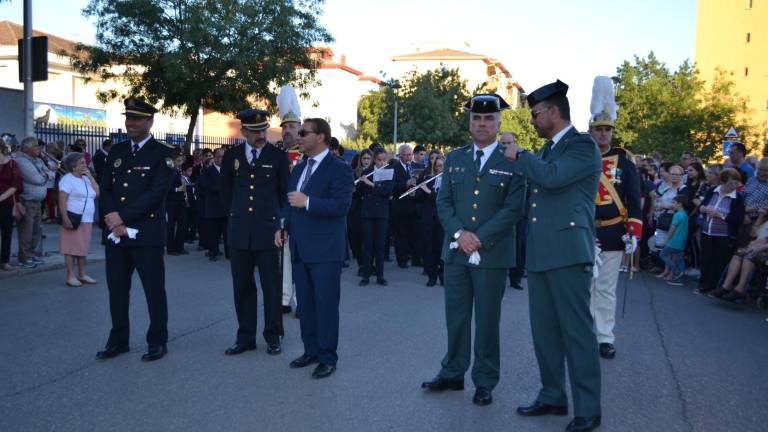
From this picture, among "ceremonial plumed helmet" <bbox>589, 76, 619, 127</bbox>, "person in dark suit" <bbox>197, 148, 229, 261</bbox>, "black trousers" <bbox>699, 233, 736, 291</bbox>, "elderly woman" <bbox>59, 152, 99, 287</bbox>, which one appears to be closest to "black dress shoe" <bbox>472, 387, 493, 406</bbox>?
"ceremonial plumed helmet" <bbox>589, 76, 619, 127</bbox>

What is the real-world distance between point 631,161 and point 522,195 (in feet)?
6.61

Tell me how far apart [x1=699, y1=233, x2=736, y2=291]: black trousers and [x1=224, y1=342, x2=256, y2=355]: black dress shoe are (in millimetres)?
7311

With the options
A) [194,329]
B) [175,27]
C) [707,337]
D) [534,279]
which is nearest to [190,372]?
[194,329]

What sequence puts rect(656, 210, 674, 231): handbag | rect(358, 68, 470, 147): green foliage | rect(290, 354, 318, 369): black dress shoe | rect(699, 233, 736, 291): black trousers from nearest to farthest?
rect(290, 354, 318, 369): black dress shoe
rect(699, 233, 736, 291): black trousers
rect(656, 210, 674, 231): handbag
rect(358, 68, 470, 147): green foliage

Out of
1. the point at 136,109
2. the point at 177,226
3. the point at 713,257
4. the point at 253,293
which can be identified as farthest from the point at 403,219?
the point at 136,109

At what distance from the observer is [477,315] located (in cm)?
506

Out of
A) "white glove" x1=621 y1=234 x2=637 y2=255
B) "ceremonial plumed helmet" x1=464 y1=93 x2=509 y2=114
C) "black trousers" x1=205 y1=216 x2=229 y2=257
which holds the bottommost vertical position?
"black trousers" x1=205 y1=216 x2=229 y2=257

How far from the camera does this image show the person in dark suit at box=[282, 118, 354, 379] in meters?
5.73

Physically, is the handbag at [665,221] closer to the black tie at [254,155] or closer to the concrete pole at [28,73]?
the black tie at [254,155]

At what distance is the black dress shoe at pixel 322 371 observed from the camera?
5605 millimetres

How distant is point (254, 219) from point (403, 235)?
702 cm

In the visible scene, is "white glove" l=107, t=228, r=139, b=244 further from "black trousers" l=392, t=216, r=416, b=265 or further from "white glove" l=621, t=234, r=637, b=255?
"black trousers" l=392, t=216, r=416, b=265

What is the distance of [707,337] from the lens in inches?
302

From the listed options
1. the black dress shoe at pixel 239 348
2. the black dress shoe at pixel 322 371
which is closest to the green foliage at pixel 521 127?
the black dress shoe at pixel 239 348
